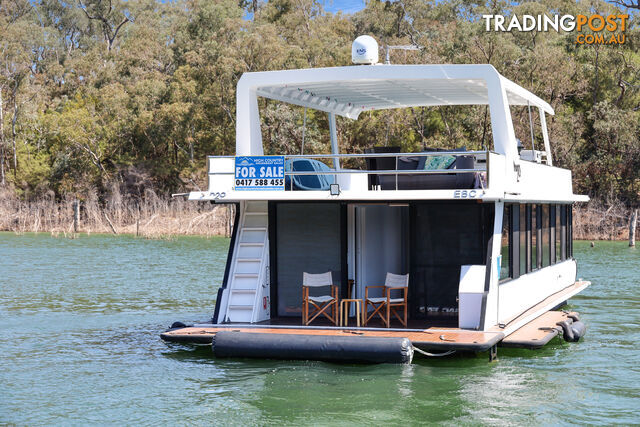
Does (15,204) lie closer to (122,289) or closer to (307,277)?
(122,289)

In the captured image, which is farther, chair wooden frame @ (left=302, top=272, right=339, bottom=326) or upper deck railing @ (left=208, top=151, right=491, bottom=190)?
chair wooden frame @ (left=302, top=272, right=339, bottom=326)

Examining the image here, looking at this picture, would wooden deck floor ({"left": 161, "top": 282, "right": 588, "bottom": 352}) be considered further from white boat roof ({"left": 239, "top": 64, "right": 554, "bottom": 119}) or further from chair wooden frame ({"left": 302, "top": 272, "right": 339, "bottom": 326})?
white boat roof ({"left": 239, "top": 64, "right": 554, "bottom": 119})

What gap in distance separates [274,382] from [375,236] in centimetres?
312

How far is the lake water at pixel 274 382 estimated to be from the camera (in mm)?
9695

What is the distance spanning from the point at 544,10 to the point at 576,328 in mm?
40971

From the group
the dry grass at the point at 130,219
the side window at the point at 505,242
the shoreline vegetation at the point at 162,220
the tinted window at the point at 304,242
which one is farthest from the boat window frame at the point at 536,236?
the dry grass at the point at 130,219

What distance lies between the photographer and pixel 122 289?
22.4 metres

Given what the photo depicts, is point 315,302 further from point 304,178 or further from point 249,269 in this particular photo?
point 304,178

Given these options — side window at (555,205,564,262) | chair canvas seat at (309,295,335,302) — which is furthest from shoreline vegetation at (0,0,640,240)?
chair canvas seat at (309,295,335,302)

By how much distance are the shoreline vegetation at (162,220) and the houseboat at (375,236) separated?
1003 inches

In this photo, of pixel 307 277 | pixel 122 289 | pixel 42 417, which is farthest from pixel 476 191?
pixel 122 289

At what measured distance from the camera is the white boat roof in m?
11.9

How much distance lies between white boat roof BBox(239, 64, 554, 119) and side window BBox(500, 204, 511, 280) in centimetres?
161

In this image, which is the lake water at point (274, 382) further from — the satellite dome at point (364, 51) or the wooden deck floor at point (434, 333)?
the satellite dome at point (364, 51)
